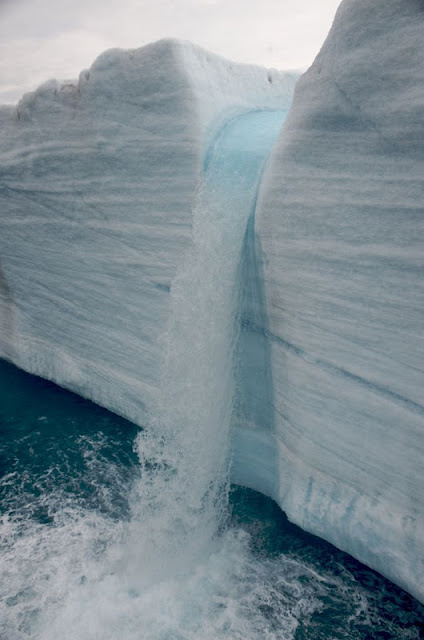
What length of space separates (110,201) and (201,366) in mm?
1430

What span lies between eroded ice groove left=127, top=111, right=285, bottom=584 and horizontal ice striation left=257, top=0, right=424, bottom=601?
297 millimetres

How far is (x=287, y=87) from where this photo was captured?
4227 mm

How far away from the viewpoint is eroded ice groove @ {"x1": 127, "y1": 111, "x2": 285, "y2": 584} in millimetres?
2889

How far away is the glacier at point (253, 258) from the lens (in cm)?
221

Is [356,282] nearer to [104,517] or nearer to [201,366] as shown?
[201,366]

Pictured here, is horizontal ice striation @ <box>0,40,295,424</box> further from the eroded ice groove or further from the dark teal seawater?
the dark teal seawater

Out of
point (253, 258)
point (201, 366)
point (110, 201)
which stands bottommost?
point (201, 366)

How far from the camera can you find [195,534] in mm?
2904

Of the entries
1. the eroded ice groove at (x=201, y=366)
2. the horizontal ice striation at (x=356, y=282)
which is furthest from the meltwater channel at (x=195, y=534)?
the horizontal ice striation at (x=356, y=282)

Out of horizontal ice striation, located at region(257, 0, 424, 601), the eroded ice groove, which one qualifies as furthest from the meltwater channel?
horizontal ice striation, located at region(257, 0, 424, 601)

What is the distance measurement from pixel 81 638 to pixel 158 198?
252 centimetres

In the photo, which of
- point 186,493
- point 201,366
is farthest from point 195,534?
point 201,366

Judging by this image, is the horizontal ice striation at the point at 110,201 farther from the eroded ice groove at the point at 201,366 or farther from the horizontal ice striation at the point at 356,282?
the horizontal ice striation at the point at 356,282

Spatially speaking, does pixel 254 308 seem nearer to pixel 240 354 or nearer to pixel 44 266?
pixel 240 354
